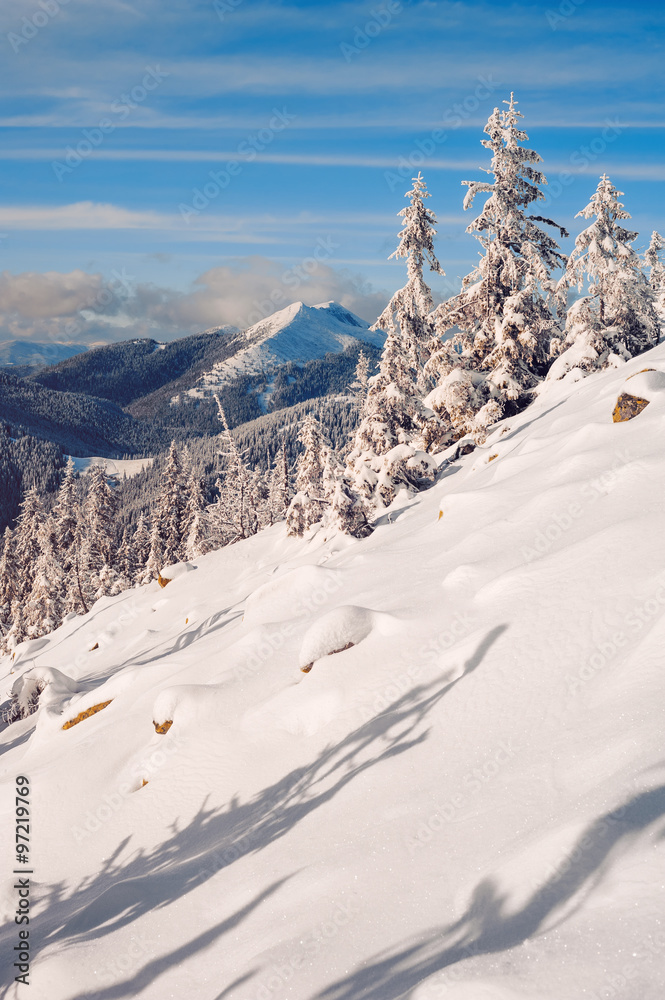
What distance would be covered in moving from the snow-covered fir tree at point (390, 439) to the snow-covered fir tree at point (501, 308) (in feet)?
10.0

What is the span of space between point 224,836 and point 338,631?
3240 mm

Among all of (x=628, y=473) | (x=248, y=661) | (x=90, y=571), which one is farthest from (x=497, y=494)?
(x=90, y=571)

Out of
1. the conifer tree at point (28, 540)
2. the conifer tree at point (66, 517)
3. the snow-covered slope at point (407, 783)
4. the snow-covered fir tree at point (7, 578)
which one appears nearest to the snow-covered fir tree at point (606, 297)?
the snow-covered slope at point (407, 783)

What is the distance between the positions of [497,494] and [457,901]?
944cm

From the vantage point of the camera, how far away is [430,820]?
568cm

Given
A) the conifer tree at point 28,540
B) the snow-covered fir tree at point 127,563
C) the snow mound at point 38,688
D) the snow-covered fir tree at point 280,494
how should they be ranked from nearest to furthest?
1. the snow mound at point 38,688
2. the snow-covered fir tree at point 127,563
3. the conifer tree at point 28,540
4. the snow-covered fir tree at point 280,494

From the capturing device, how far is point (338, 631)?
9.21 meters

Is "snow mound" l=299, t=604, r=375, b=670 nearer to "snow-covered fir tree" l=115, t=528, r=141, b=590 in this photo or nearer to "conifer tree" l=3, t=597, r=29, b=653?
"snow-covered fir tree" l=115, t=528, r=141, b=590

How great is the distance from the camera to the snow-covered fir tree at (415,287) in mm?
27719

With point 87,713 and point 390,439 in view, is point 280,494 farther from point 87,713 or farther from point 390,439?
point 87,713

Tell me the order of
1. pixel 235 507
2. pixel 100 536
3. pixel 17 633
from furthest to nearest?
pixel 100 536 → pixel 17 633 → pixel 235 507

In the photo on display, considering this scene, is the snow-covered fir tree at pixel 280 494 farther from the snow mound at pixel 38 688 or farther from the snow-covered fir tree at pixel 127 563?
the snow mound at pixel 38 688

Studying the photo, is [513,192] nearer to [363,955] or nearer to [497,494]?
[497,494]

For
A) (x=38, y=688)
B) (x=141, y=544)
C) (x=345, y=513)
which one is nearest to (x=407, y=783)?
(x=345, y=513)
